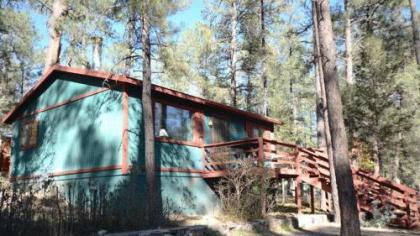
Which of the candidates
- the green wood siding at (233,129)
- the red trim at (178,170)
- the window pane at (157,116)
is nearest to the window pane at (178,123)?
the window pane at (157,116)

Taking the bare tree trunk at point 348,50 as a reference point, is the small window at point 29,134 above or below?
below

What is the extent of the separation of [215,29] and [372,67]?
30.6 feet

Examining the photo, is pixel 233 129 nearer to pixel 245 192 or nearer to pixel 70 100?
pixel 245 192

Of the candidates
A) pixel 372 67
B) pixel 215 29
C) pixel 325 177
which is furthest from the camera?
pixel 215 29

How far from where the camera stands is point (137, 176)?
10875mm

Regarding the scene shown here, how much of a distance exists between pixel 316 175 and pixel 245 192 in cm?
370

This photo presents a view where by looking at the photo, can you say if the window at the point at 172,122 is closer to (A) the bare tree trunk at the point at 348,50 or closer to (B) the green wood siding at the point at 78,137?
(B) the green wood siding at the point at 78,137

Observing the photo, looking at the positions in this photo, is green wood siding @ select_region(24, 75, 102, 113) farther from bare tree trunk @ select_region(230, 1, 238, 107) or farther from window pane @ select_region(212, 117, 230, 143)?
bare tree trunk @ select_region(230, 1, 238, 107)

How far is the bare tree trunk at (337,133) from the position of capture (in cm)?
747

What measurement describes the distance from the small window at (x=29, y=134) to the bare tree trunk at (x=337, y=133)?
10.9 m

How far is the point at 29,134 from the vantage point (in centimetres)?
1504

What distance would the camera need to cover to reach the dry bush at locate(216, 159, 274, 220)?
34.9 ft

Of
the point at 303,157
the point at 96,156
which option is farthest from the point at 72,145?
the point at 303,157

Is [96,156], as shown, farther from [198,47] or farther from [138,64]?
[198,47]
